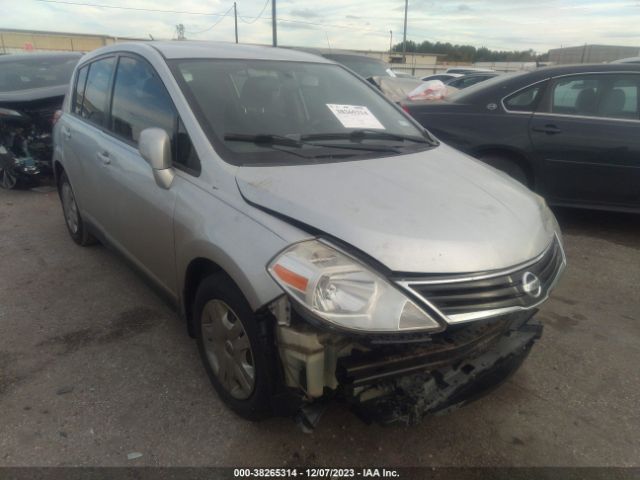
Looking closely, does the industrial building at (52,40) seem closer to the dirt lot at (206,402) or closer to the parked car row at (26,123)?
the parked car row at (26,123)

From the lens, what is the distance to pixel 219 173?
7.50 ft

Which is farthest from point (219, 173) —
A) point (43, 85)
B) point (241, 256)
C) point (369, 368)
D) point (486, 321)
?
point (43, 85)

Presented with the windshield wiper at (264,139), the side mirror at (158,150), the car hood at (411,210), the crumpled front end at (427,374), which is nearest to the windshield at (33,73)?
the side mirror at (158,150)

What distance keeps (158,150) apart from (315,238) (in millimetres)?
1009

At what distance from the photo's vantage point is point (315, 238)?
1889 mm

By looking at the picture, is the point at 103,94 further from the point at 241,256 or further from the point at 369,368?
the point at 369,368

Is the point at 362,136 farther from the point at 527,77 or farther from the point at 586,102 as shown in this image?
the point at 586,102

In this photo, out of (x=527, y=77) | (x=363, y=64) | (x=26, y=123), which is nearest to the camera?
(x=527, y=77)

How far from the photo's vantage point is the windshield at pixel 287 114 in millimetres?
2469

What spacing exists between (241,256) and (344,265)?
45 centimetres

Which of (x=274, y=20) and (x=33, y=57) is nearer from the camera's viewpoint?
(x=33, y=57)

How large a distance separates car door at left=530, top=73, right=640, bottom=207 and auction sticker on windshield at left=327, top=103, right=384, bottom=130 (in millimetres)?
2511

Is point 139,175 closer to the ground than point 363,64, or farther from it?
closer to the ground

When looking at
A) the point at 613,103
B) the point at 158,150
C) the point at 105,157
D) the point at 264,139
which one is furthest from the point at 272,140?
the point at 613,103
